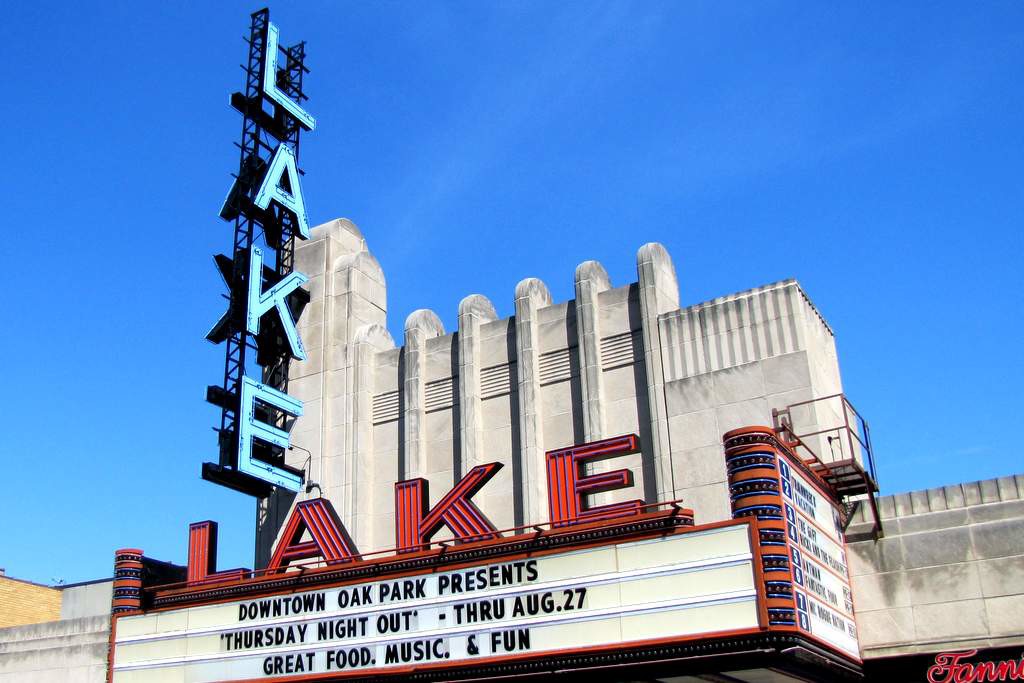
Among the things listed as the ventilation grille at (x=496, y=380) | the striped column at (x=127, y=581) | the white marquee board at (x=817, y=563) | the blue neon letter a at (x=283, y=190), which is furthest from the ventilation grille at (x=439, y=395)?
the white marquee board at (x=817, y=563)

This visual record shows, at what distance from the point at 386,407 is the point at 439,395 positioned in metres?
1.68

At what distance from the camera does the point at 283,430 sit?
31.9 meters

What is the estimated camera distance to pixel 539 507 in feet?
91.4

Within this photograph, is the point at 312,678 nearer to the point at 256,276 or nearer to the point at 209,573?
the point at 209,573

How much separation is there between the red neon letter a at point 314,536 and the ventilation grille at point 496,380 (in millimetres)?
7109

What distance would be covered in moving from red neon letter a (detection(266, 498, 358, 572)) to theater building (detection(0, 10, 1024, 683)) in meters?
0.06

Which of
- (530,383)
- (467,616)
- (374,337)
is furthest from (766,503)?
(374,337)

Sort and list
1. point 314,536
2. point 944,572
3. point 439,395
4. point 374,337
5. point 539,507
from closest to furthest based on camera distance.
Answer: point 944,572 < point 314,536 < point 539,507 < point 439,395 < point 374,337

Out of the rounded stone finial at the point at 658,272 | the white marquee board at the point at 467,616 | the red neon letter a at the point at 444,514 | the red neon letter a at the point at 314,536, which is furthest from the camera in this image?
the rounded stone finial at the point at 658,272

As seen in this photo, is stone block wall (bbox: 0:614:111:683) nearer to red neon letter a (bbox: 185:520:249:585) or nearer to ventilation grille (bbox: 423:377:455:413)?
red neon letter a (bbox: 185:520:249:585)

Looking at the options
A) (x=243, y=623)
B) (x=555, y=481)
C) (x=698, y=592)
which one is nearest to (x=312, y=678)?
(x=243, y=623)

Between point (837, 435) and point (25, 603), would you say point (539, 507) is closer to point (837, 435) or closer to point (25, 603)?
point (837, 435)

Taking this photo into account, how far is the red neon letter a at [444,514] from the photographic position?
72.7 ft

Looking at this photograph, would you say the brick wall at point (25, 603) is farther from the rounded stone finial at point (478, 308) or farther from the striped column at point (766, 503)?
the striped column at point (766, 503)
